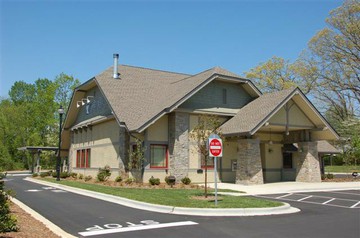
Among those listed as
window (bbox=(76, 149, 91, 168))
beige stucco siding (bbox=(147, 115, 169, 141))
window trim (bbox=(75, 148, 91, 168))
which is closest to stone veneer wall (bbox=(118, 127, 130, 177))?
beige stucco siding (bbox=(147, 115, 169, 141))

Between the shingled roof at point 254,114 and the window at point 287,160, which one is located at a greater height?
the shingled roof at point 254,114

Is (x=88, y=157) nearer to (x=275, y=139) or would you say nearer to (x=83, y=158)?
(x=83, y=158)

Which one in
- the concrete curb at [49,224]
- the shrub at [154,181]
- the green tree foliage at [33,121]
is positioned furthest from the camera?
the green tree foliage at [33,121]

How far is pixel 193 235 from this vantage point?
8.96 m

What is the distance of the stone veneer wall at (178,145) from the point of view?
2402 cm

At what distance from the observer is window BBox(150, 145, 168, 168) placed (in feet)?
78.7

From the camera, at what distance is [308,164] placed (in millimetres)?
26484

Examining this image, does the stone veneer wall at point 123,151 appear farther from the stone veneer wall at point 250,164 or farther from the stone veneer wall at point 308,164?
the stone veneer wall at point 308,164

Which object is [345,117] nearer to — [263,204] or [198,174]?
[198,174]

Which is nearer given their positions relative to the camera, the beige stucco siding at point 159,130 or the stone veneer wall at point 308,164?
the beige stucco siding at point 159,130

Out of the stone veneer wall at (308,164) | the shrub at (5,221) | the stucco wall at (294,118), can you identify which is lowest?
the shrub at (5,221)

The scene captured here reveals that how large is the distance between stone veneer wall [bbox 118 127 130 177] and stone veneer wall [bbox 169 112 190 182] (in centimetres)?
313

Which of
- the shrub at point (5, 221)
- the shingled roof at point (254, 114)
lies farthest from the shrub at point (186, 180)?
the shrub at point (5, 221)

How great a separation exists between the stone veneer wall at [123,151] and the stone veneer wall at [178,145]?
313 cm
